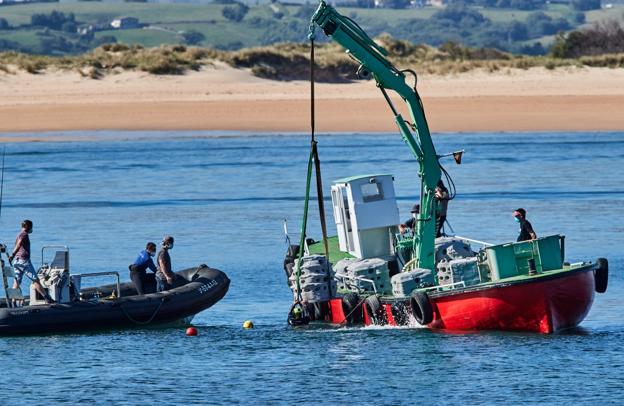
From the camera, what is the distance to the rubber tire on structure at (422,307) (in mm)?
21594

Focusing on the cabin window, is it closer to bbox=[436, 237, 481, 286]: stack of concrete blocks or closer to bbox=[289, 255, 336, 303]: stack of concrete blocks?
bbox=[289, 255, 336, 303]: stack of concrete blocks

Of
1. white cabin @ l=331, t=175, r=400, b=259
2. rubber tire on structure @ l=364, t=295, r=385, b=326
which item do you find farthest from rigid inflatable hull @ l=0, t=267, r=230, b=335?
rubber tire on structure @ l=364, t=295, r=385, b=326

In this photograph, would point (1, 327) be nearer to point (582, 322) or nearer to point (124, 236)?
point (582, 322)

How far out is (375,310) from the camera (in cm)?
2256

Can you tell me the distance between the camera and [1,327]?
22484 mm

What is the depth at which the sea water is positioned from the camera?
1958 centimetres

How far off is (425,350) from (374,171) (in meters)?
22.5

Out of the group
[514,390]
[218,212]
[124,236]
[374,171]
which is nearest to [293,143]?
[374,171]

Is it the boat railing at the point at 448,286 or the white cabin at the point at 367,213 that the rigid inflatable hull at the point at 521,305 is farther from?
the white cabin at the point at 367,213

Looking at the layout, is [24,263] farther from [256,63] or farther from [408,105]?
[256,63]

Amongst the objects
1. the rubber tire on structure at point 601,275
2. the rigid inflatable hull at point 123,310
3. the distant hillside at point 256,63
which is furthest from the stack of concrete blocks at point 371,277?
the distant hillside at point 256,63

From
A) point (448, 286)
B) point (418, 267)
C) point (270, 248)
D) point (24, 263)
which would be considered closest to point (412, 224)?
point (418, 267)

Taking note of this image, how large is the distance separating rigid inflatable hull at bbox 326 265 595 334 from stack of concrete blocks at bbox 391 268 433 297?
0.84 ft

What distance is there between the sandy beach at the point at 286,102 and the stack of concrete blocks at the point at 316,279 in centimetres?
3288
